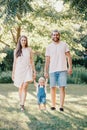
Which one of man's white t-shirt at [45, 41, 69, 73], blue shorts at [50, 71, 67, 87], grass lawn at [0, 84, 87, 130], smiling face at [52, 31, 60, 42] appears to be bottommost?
grass lawn at [0, 84, 87, 130]

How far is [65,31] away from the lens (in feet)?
64.3

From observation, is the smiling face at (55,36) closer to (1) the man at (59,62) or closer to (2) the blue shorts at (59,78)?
(1) the man at (59,62)

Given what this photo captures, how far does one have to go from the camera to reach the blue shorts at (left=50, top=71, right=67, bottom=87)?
958 cm

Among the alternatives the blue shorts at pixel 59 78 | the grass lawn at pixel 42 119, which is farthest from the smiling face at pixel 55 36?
the grass lawn at pixel 42 119

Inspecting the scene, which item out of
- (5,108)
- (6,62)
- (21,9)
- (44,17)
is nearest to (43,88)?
(5,108)

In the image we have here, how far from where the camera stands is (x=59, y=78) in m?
9.67

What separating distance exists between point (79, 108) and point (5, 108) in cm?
198

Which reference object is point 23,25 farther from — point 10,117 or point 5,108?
point 10,117

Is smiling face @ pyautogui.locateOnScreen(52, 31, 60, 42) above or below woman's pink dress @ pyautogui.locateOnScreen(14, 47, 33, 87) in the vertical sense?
above

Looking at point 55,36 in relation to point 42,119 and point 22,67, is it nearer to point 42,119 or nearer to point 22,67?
point 22,67

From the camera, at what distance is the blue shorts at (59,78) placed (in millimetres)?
9578

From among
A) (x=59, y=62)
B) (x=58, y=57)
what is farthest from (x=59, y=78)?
(x=58, y=57)

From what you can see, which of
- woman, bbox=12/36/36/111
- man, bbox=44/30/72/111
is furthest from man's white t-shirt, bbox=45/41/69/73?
woman, bbox=12/36/36/111

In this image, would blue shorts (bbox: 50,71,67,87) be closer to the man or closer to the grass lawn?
the man
